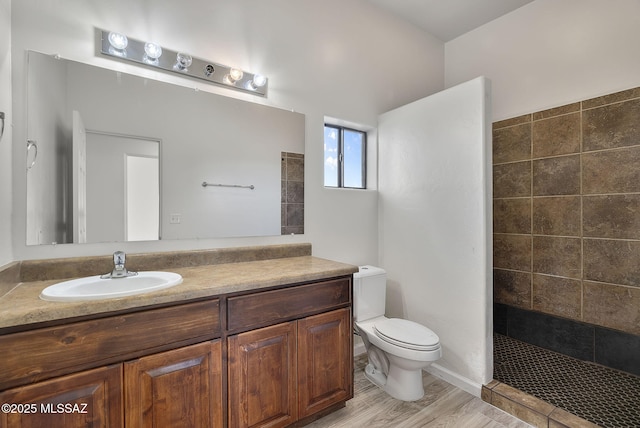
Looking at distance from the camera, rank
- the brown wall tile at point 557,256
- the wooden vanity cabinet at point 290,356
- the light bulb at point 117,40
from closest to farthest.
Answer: the wooden vanity cabinet at point 290,356 < the light bulb at point 117,40 < the brown wall tile at point 557,256

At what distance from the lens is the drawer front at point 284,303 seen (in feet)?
4.45

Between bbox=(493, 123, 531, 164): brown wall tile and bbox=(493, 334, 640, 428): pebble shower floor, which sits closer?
bbox=(493, 334, 640, 428): pebble shower floor

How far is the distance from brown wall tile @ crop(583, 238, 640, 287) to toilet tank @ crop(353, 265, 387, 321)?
5.18ft

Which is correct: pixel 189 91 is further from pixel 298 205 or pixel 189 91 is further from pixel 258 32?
pixel 298 205

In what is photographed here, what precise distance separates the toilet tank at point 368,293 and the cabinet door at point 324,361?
0.43 meters

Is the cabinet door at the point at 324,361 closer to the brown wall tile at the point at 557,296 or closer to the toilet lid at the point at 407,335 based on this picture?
the toilet lid at the point at 407,335

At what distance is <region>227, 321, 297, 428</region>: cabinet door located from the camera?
1332mm

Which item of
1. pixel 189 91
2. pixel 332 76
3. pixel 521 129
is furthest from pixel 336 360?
pixel 521 129

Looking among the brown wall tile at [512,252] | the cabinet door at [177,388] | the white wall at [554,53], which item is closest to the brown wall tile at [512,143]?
the white wall at [554,53]

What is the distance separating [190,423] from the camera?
3.98 feet

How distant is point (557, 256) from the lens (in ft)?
7.86

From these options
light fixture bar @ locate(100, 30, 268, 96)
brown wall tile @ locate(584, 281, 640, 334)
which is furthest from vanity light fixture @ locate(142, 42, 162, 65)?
brown wall tile @ locate(584, 281, 640, 334)

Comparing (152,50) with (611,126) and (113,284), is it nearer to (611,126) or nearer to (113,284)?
(113,284)

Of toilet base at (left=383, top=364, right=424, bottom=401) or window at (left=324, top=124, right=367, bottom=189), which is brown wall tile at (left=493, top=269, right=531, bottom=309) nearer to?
toilet base at (left=383, top=364, right=424, bottom=401)
